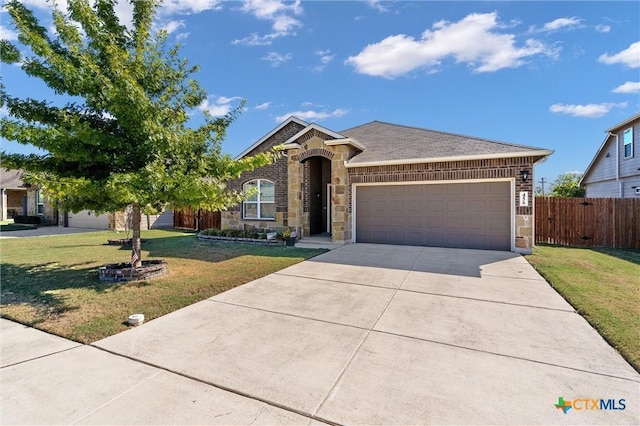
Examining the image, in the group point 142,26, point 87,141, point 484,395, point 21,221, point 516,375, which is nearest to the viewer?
point 484,395

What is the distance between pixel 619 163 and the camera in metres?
16.1

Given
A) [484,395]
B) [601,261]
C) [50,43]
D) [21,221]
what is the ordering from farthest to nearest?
[21,221] < [601,261] < [50,43] < [484,395]

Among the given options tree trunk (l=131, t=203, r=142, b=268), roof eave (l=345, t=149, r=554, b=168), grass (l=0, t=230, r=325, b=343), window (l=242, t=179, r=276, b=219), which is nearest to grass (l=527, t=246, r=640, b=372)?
roof eave (l=345, t=149, r=554, b=168)

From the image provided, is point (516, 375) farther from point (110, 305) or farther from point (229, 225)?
point (229, 225)

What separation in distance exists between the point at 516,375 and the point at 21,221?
102 ft

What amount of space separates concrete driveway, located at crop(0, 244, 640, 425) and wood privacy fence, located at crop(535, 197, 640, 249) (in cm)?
850

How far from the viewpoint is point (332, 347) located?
3.47 m

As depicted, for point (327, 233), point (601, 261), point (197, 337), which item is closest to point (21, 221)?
point (327, 233)

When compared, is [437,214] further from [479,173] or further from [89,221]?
[89,221]

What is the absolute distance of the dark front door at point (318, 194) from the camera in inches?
526

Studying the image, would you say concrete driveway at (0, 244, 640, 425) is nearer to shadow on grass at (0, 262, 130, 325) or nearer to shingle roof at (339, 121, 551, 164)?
shadow on grass at (0, 262, 130, 325)

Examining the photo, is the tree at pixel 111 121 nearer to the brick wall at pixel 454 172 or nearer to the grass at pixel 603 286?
the brick wall at pixel 454 172

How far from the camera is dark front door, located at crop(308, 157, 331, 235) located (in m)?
13.4

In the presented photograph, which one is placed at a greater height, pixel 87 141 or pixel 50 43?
pixel 50 43
